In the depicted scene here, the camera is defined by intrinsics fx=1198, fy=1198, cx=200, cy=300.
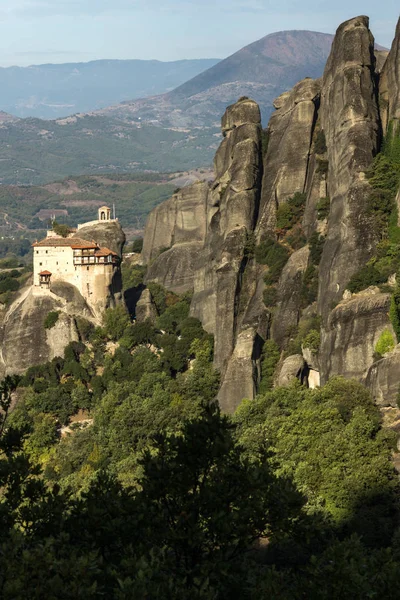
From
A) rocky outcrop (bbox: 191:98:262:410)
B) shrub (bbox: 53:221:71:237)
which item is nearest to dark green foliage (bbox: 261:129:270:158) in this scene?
rocky outcrop (bbox: 191:98:262:410)

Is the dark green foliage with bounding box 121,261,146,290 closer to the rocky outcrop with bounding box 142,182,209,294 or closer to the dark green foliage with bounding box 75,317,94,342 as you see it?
the rocky outcrop with bounding box 142,182,209,294

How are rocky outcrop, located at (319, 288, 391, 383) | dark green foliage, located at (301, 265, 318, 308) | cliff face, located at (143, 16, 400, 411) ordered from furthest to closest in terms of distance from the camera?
dark green foliage, located at (301, 265, 318, 308)
cliff face, located at (143, 16, 400, 411)
rocky outcrop, located at (319, 288, 391, 383)

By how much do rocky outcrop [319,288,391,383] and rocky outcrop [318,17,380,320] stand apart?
139 inches

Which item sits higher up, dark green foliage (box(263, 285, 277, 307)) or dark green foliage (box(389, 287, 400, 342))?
dark green foliage (box(389, 287, 400, 342))

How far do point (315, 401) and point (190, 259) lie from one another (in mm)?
40851

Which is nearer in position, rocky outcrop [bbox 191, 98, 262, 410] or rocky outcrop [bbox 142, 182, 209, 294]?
rocky outcrop [bbox 191, 98, 262, 410]

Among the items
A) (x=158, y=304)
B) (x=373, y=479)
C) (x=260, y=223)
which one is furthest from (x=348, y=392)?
(x=158, y=304)

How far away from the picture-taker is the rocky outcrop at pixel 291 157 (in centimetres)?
8169

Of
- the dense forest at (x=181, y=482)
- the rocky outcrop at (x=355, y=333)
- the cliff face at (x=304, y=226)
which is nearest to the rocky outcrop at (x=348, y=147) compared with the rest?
the cliff face at (x=304, y=226)

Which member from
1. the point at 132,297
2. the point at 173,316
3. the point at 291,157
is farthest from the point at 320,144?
the point at 132,297

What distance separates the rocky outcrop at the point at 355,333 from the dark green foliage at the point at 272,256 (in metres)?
13.8

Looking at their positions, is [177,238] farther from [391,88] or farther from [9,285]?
[391,88]

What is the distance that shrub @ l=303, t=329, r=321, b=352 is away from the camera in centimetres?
6662

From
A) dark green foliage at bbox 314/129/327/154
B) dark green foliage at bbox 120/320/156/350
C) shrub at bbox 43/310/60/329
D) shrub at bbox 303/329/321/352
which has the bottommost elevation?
dark green foliage at bbox 120/320/156/350
